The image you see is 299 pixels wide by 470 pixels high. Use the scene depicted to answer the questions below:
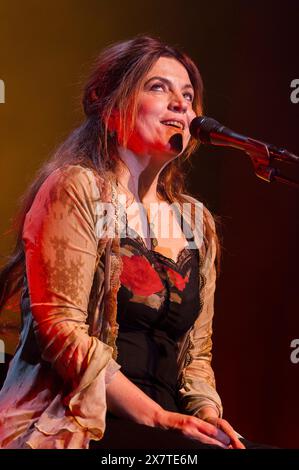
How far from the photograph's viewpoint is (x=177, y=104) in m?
2.00

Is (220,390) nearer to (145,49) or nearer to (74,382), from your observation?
(74,382)

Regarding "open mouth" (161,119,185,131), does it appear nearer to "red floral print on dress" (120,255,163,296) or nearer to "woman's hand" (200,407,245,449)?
"red floral print on dress" (120,255,163,296)

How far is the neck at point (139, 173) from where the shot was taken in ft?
6.49

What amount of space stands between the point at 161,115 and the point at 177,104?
2.1 inches

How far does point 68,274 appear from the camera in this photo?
5.71ft

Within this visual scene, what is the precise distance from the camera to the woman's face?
197cm

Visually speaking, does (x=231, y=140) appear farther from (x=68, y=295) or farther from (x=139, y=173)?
(x=68, y=295)

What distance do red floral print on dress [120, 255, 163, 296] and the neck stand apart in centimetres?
19

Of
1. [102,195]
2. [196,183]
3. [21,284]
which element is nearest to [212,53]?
[196,183]

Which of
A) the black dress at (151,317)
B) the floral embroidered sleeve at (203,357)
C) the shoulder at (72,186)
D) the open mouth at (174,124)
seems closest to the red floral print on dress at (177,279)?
the black dress at (151,317)

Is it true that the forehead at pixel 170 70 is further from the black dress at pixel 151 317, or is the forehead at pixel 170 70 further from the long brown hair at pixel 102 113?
the black dress at pixel 151 317

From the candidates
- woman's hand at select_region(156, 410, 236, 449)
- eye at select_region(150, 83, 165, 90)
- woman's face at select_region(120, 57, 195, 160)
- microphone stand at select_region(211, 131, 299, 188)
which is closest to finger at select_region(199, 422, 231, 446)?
woman's hand at select_region(156, 410, 236, 449)

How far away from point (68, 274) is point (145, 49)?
612 mm

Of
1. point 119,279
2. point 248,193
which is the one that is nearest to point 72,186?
point 119,279
